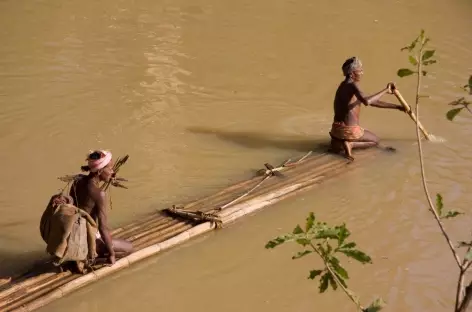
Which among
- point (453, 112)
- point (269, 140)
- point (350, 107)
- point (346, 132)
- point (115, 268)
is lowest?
point (115, 268)

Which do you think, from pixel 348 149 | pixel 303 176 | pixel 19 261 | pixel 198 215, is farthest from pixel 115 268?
pixel 348 149

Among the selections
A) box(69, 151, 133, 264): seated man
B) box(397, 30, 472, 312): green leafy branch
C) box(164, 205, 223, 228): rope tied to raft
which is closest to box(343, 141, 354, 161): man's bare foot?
box(164, 205, 223, 228): rope tied to raft

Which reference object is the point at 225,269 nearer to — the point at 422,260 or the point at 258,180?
the point at 258,180

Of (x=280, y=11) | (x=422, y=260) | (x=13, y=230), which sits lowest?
(x=422, y=260)

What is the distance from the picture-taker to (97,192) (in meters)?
3.74

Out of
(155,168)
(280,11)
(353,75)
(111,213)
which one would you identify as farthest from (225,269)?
(280,11)

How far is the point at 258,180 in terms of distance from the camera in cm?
504

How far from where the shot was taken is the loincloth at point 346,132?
528cm

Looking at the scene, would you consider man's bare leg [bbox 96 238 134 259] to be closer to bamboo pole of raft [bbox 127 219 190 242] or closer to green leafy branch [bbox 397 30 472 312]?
bamboo pole of raft [bbox 127 219 190 242]

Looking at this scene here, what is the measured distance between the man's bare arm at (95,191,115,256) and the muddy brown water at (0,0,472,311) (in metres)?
0.28

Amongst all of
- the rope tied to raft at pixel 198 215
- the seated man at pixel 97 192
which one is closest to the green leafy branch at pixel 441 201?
the seated man at pixel 97 192

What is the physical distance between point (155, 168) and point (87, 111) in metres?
1.14

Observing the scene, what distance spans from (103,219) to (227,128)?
2.34 metres

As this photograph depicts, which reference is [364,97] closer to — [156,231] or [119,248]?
[156,231]
